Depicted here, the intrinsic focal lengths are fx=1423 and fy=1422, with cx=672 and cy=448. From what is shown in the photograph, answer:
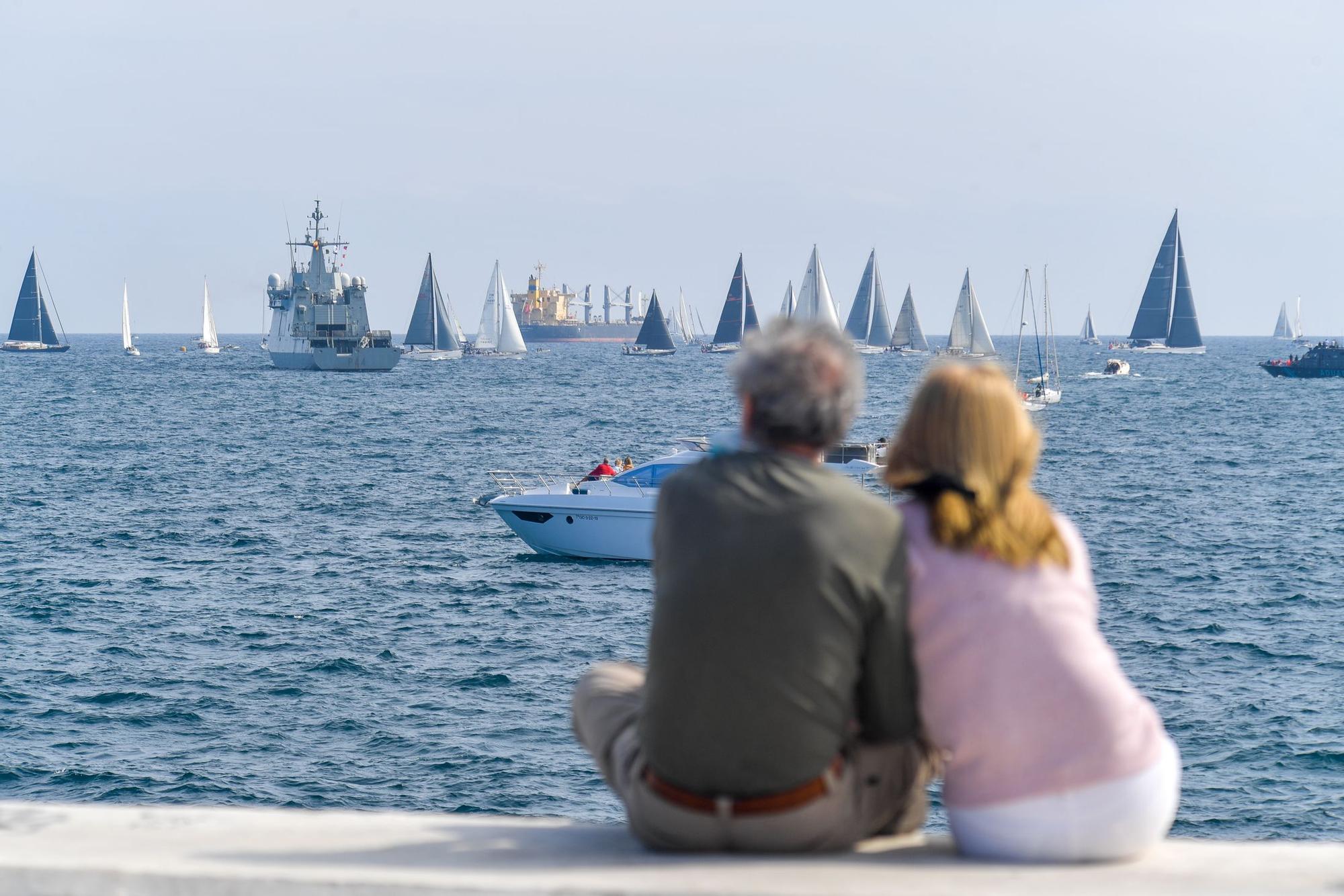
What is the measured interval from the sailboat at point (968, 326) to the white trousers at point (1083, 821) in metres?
83.0

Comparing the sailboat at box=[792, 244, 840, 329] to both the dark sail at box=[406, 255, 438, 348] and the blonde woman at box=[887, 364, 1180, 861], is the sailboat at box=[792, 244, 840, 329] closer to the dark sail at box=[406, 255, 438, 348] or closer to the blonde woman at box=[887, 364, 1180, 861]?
the dark sail at box=[406, 255, 438, 348]

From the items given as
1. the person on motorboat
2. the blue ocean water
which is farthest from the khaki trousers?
the person on motorboat

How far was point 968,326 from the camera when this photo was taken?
279 ft

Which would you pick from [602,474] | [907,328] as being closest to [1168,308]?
[907,328]

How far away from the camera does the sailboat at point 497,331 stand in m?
137

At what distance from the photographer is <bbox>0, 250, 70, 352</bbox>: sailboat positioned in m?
128

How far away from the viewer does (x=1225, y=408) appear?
66.6m

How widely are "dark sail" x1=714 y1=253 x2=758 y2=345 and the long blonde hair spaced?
377ft

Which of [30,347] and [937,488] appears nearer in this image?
[937,488]

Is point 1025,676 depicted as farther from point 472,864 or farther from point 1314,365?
point 1314,365

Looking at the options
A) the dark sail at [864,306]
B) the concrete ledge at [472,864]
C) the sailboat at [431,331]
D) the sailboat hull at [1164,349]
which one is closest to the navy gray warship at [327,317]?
the sailboat at [431,331]

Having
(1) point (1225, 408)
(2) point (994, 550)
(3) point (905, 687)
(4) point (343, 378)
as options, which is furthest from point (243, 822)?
(4) point (343, 378)

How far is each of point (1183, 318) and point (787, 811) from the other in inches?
4864

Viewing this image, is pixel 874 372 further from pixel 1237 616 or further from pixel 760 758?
pixel 760 758
